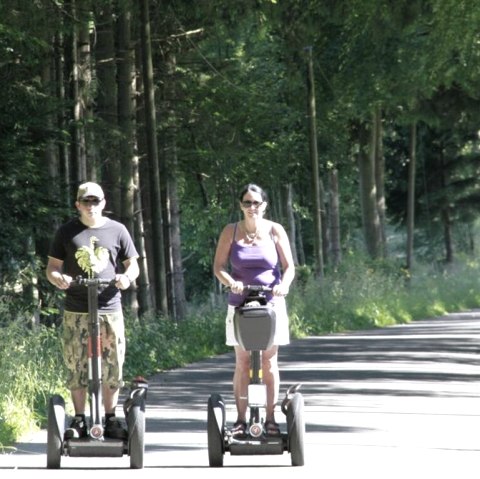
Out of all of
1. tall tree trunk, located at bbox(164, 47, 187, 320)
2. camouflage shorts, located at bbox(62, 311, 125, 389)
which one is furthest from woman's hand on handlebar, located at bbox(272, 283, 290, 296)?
tall tree trunk, located at bbox(164, 47, 187, 320)

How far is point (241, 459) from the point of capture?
45.7 feet

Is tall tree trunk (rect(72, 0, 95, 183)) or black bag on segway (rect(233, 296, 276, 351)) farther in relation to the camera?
tall tree trunk (rect(72, 0, 95, 183))

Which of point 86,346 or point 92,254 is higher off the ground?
point 92,254

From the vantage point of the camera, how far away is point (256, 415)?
13.2 m

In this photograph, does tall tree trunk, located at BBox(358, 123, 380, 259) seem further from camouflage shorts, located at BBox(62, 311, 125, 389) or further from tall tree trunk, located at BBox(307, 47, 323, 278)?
camouflage shorts, located at BBox(62, 311, 125, 389)

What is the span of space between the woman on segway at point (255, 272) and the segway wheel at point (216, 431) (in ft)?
0.46

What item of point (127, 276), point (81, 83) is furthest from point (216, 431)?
point (81, 83)

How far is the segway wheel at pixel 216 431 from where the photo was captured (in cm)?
1311

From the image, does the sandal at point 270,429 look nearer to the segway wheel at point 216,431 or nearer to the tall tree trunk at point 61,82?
the segway wheel at point 216,431

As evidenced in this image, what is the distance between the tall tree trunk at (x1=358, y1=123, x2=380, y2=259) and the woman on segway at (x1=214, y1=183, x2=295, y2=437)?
123 ft

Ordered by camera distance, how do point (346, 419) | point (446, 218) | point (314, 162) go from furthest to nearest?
point (446, 218) → point (314, 162) → point (346, 419)

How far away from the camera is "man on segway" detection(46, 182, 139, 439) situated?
1325cm

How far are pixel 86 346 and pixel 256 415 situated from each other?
4.27ft

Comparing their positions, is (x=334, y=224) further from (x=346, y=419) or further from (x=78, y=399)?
(x=78, y=399)
